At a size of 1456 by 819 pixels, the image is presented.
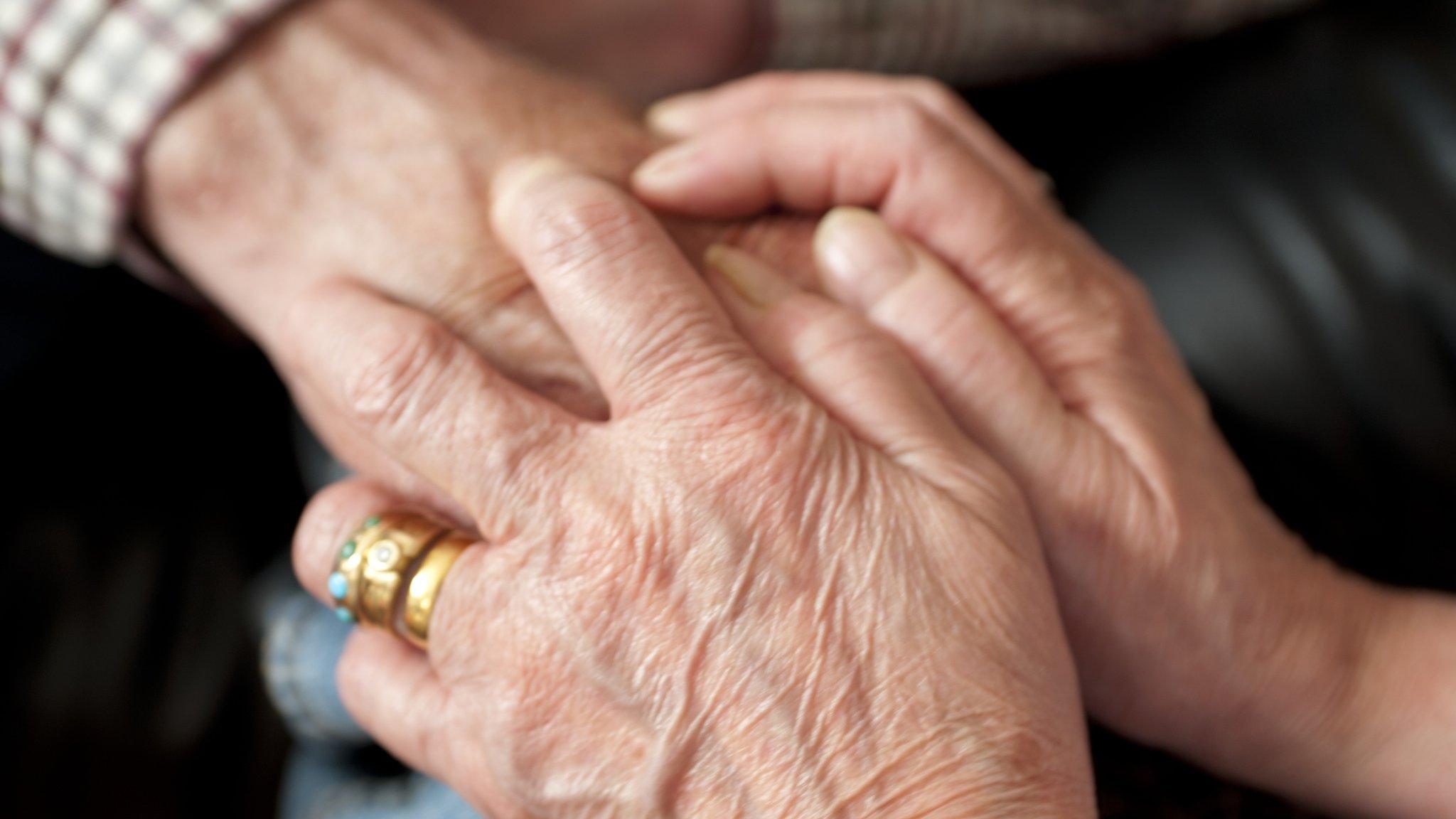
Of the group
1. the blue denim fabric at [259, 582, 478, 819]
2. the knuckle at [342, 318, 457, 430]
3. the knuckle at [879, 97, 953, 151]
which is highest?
the knuckle at [879, 97, 953, 151]

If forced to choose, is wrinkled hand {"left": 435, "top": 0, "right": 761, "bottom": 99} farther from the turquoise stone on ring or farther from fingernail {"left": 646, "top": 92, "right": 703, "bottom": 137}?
the turquoise stone on ring

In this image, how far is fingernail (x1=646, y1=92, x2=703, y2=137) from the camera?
0.88 m

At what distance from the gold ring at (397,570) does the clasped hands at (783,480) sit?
2 cm

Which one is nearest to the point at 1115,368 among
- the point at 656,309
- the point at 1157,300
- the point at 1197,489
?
the point at 1197,489

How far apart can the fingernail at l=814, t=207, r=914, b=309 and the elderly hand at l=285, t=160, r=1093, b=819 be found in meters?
0.09

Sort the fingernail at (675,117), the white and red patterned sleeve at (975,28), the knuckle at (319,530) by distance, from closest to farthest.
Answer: the knuckle at (319,530), the fingernail at (675,117), the white and red patterned sleeve at (975,28)

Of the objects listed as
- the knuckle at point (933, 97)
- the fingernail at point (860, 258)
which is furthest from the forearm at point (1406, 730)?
the knuckle at point (933, 97)

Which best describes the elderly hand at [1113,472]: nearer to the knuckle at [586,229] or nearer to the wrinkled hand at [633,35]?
the knuckle at [586,229]

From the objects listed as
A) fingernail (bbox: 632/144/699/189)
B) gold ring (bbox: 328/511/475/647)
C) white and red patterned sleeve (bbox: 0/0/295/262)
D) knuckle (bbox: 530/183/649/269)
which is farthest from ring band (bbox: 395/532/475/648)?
white and red patterned sleeve (bbox: 0/0/295/262)

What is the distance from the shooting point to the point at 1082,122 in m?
1.18

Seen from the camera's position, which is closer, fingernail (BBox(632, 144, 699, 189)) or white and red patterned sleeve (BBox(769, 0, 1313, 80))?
fingernail (BBox(632, 144, 699, 189))

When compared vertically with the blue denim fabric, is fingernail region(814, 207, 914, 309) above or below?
above

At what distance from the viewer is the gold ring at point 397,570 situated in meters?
0.64

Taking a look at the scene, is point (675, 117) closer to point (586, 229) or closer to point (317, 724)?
point (586, 229)
